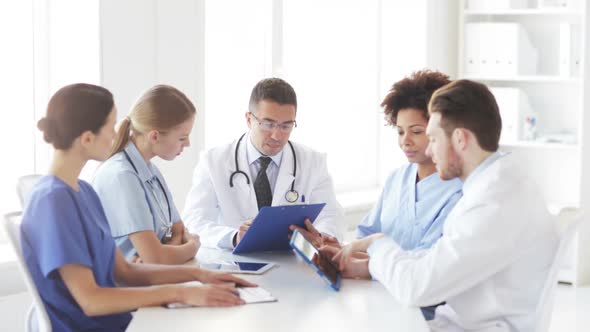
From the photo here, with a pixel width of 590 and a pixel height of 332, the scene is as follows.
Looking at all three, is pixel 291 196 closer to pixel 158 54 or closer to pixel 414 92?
pixel 414 92

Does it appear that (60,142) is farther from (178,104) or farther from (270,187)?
(270,187)

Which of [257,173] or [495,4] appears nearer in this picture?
[257,173]

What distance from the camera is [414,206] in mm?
2662

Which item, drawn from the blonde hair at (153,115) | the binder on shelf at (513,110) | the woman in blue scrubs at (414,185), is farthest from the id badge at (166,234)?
the binder on shelf at (513,110)

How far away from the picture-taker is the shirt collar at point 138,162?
2.52 meters

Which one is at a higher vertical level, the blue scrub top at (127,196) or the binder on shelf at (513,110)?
the binder on shelf at (513,110)

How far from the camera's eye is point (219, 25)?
4.41m

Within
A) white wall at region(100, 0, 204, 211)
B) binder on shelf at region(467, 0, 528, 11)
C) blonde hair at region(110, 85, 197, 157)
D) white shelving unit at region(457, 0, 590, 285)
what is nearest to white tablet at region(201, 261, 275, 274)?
blonde hair at region(110, 85, 197, 157)

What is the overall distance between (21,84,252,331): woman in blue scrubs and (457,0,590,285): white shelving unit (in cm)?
351

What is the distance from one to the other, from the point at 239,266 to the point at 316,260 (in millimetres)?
275


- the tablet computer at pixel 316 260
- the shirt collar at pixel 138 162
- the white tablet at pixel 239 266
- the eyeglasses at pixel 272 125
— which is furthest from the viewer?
the eyeglasses at pixel 272 125

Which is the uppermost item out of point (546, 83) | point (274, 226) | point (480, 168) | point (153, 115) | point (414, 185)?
point (546, 83)

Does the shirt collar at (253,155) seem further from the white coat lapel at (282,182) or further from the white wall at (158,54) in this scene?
the white wall at (158,54)

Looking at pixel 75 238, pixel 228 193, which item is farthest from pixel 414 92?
pixel 75 238
